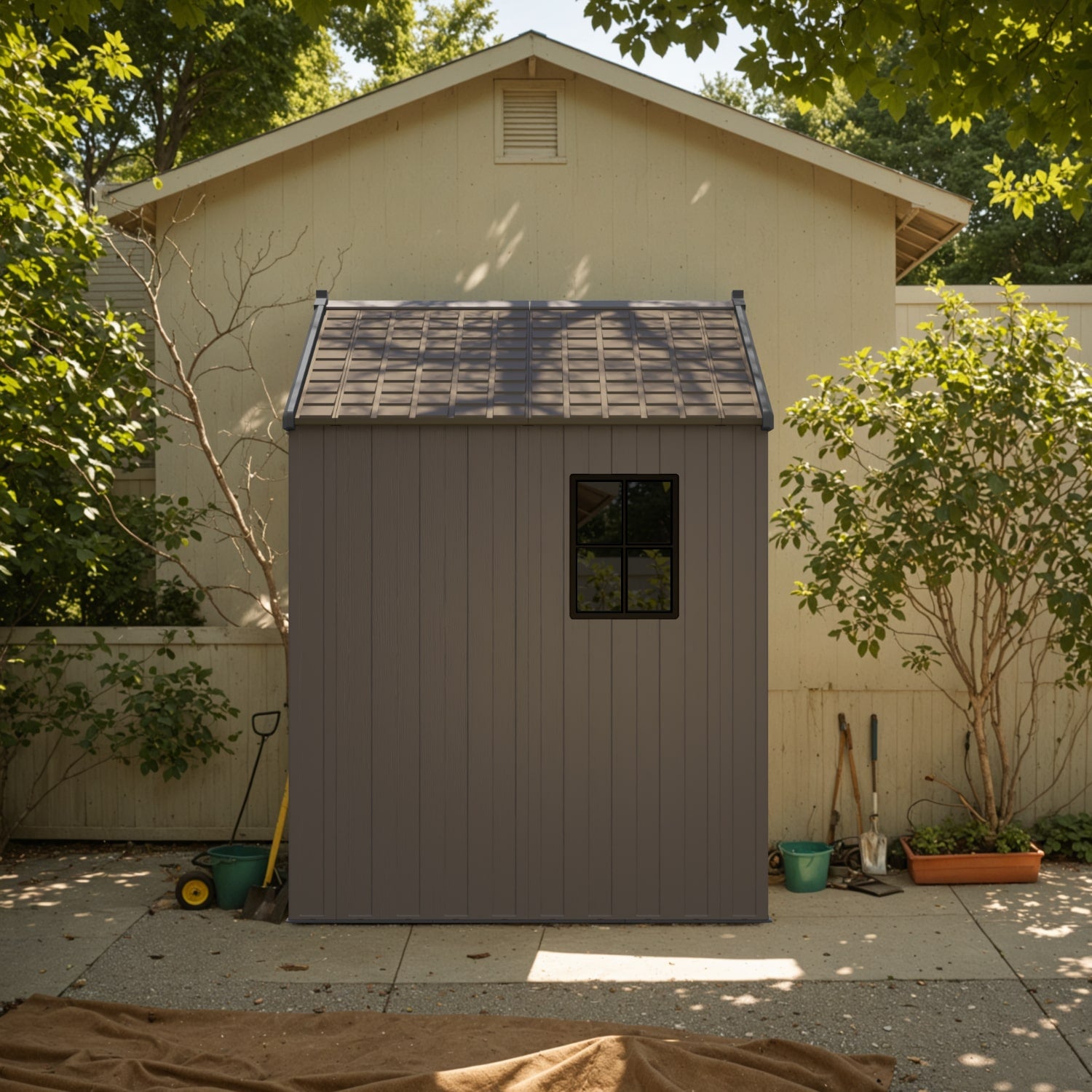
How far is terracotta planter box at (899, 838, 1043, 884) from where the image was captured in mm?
7367

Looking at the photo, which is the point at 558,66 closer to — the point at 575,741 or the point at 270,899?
the point at 575,741

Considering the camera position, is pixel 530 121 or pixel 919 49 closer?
pixel 919 49

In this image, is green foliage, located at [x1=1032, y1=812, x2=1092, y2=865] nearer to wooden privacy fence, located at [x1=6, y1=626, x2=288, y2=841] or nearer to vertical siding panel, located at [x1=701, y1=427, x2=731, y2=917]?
vertical siding panel, located at [x1=701, y1=427, x2=731, y2=917]

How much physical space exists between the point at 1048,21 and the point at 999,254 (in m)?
19.2

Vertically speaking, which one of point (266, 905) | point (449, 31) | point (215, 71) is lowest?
point (266, 905)

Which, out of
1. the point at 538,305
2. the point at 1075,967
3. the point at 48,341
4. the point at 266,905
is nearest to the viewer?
the point at 1075,967

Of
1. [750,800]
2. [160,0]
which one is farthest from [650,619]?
[160,0]

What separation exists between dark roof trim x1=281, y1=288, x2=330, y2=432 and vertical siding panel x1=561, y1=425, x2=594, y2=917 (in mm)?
Answer: 1542

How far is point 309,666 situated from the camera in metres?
6.63

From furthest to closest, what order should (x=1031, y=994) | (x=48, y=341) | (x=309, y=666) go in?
(x=48, y=341) → (x=309, y=666) → (x=1031, y=994)

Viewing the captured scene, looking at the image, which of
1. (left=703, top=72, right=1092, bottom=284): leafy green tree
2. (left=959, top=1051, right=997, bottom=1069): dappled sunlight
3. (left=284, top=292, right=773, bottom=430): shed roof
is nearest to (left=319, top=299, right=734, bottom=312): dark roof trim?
(left=284, top=292, right=773, bottom=430): shed roof

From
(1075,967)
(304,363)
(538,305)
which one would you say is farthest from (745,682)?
(304,363)

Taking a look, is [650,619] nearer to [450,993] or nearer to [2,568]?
[450,993]

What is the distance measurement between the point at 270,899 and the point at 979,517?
16.2 feet
